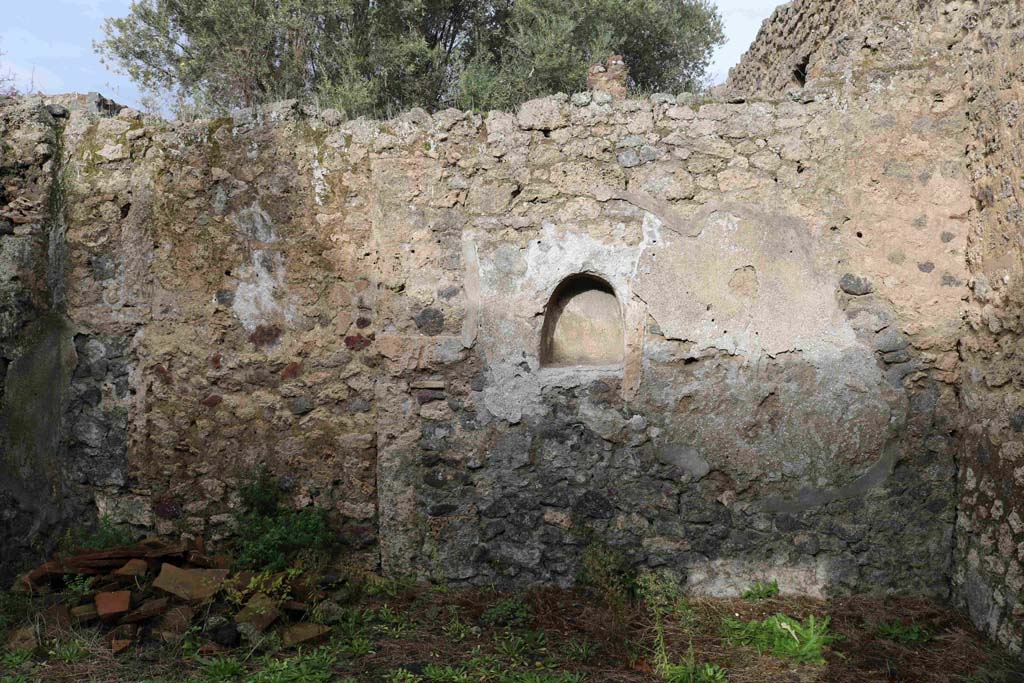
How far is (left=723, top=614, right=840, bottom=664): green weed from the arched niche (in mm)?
1583

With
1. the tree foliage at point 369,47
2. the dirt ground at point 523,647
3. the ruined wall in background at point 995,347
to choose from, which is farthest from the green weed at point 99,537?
the tree foliage at point 369,47

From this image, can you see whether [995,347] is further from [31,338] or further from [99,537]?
[31,338]

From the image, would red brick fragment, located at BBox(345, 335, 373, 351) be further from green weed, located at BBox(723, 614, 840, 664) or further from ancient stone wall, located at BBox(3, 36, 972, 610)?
green weed, located at BBox(723, 614, 840, 664)

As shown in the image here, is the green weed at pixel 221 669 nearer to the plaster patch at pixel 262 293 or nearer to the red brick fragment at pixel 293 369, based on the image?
the red brick fragment at pixel 293 369

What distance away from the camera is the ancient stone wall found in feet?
13.3

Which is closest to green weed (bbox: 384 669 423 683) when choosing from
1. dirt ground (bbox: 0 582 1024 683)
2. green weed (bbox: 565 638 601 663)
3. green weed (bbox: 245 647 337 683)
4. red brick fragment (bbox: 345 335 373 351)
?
dirt ground (bbox: 0 582 1024 683)

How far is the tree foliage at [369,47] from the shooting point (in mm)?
10633

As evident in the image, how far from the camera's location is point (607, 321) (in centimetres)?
453

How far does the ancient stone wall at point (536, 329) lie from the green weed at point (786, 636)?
336 millimetres

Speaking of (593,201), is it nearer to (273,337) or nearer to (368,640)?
(273,337)

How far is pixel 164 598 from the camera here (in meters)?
3.90

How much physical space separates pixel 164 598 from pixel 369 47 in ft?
30.2

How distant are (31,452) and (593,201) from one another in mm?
3497

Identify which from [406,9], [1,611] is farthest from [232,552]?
[406,9]
